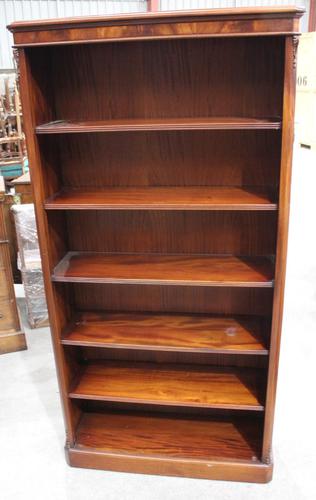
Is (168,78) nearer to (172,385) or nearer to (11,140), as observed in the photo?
(172,385)

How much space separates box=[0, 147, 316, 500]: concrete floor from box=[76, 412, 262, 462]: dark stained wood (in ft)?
0.36

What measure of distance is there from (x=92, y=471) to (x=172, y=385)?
20.2 inches

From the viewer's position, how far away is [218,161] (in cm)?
182

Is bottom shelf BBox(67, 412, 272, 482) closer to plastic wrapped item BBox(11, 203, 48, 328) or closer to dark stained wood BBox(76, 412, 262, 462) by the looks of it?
dark stained wood BBox(76, 412, 262, 462)

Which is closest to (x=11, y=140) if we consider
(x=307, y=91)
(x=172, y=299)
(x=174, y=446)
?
(x=307, y=91)

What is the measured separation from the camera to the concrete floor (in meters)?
1.96

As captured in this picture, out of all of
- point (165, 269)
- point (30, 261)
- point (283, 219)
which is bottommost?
point (30, 261)

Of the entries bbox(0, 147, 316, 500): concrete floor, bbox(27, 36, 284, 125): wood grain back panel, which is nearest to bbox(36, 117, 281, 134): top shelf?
bbox(27, 36, 284, 125): wood grain back panel

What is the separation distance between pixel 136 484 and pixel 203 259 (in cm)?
98

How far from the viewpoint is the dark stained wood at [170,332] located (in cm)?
185

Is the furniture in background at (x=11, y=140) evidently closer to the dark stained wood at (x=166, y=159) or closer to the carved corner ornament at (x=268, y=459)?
the dark stained wood at (x=166, y=159)

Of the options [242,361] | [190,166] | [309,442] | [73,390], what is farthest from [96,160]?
[309,442]

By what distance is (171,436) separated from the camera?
2.12 m

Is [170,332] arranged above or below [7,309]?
above
